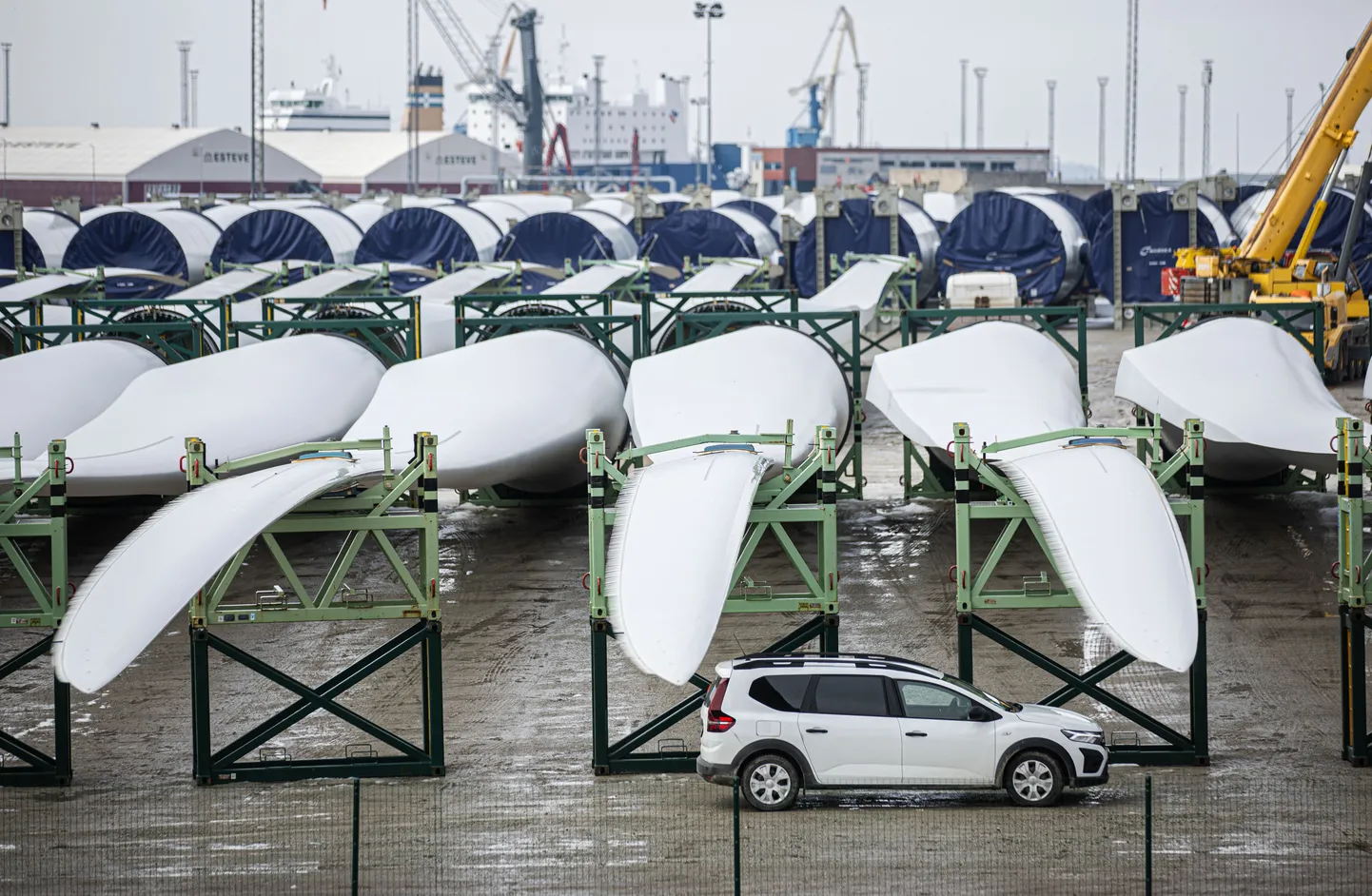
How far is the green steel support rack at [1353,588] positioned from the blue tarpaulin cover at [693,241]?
118 ft

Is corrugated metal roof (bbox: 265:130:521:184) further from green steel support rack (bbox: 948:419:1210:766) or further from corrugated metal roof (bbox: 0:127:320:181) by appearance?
green steel support rack (bbox: 948:419:1210:766)

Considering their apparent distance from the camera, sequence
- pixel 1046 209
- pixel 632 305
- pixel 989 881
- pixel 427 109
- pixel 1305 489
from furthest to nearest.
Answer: pixel 427 109 < pixel 1046 209 < pixel 632 305 < pixel 1305 489 < pixel 989 881

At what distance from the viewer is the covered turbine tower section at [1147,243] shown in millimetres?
44438

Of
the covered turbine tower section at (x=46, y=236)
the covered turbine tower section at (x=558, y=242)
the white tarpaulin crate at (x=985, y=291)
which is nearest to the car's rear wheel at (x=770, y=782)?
the white tarpaulin crate at (x=985, y=291)

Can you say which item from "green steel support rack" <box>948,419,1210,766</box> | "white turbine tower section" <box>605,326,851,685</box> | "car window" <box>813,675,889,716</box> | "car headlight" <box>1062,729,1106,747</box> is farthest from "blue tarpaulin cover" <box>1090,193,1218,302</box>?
"car window" <box>813,675,889,716</box>

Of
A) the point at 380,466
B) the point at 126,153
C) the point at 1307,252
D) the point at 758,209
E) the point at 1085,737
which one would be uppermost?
the point at 126,153

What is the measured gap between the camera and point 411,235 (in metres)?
48.5

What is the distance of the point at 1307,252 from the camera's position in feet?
124

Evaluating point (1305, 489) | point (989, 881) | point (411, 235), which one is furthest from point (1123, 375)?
point (411, 235)

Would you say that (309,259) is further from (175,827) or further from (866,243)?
(175,827)

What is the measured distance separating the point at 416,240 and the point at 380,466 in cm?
3431

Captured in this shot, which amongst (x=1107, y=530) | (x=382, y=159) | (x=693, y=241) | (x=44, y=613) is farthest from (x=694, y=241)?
(x=382, y=159)

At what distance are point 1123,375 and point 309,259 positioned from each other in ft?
104

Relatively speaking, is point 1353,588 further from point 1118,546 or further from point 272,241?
point 272,241
